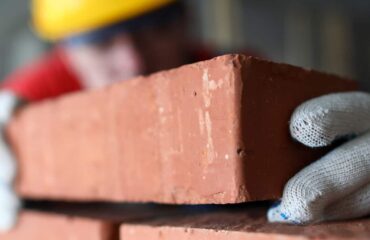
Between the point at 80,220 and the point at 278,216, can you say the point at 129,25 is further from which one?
the point at 278,216

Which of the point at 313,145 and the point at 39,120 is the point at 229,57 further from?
the point at 39,120

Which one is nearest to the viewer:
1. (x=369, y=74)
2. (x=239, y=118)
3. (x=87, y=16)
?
(x=239, y=118)

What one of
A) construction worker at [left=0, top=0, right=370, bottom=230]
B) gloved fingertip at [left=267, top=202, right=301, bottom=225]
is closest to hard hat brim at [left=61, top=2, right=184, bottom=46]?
construction worker at [left=0, top=0, right=370, bottom=230]

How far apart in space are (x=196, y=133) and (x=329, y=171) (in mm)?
196

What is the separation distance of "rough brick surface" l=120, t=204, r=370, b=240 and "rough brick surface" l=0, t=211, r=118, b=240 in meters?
0.05

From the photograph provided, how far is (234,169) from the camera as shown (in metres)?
0.67

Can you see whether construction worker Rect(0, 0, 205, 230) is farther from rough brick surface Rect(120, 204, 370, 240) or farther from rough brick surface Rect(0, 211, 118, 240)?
rough brick surface Rect(120, 204, 370, 240)

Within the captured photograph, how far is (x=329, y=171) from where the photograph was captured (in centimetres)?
71

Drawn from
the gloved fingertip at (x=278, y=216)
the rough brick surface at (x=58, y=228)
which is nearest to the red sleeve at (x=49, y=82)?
the rough brick surface at (x=58, y=228)

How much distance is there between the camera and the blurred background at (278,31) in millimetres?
3516

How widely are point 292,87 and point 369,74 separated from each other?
4.14m

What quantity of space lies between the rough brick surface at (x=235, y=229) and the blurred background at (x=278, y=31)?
2430mm

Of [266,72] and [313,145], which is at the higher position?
[266,72]

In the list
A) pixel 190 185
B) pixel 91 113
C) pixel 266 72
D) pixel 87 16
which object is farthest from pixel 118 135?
pixel 87 16
